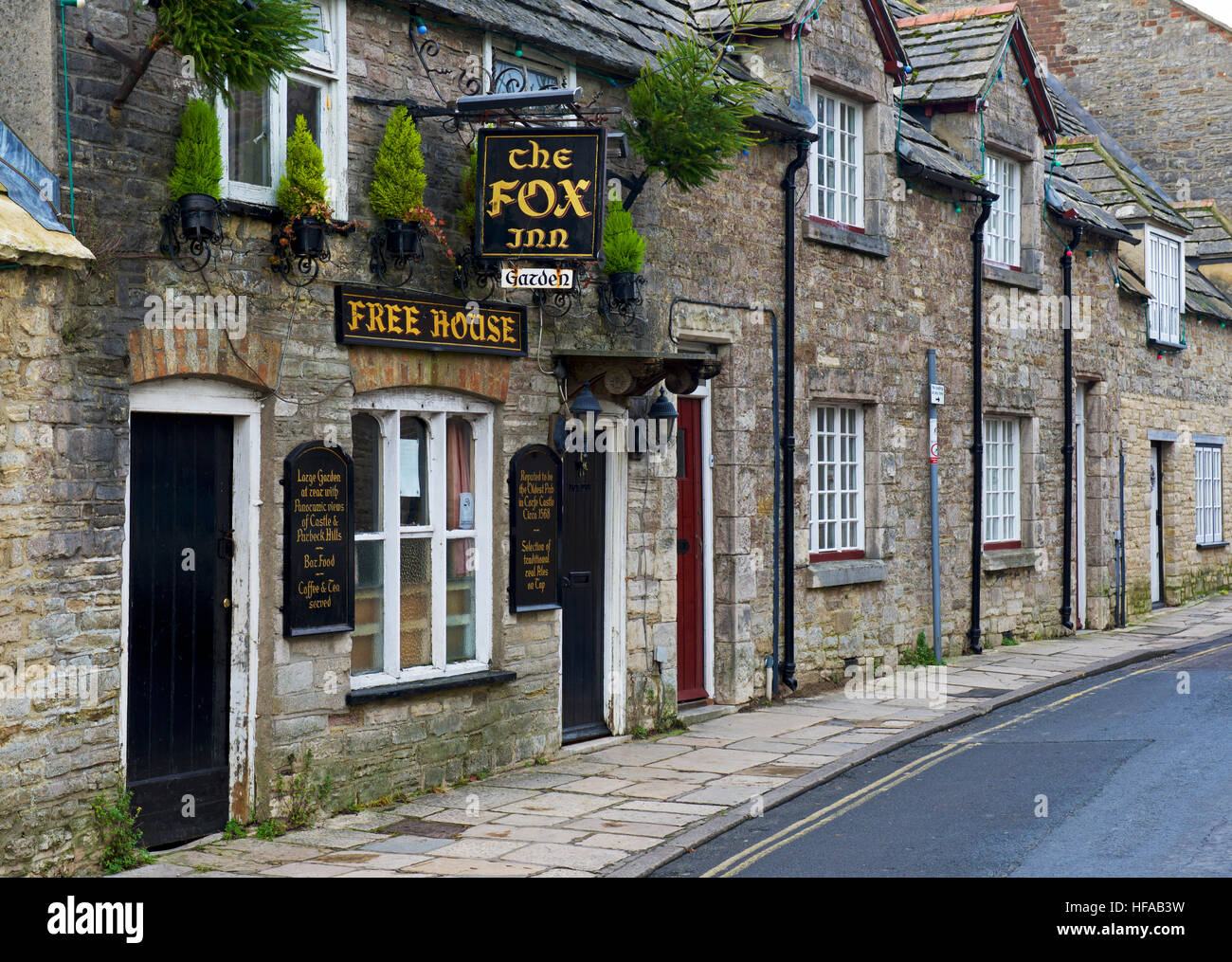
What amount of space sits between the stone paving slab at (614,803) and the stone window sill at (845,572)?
1090mm

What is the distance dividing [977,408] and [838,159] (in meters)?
3.76

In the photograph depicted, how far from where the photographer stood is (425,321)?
9.00 meters

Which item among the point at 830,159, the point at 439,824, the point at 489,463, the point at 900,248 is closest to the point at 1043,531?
the point at 900,248

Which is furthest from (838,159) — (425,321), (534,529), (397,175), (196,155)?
(196,155)

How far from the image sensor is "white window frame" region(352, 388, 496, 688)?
9.04m

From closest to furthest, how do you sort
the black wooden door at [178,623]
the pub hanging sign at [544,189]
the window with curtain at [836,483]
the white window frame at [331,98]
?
1. the black wooden door at [178,623]
2. the white window frame at [331,98]
3. the pub hanging sign at [544,189]
4. the window with curtain at [836,483]

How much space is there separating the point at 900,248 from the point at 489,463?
21.9 ft

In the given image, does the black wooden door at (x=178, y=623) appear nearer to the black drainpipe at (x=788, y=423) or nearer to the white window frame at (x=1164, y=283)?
the black drainpipe at (x=788, y=423)

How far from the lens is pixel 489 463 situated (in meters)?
9.73

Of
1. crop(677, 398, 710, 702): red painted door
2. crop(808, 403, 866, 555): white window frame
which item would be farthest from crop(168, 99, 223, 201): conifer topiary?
crop(808, 403, 866, 555): white window frame

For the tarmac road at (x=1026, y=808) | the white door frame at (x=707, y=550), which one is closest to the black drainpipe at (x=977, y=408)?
the tarmac road at (x=1026, y=808)

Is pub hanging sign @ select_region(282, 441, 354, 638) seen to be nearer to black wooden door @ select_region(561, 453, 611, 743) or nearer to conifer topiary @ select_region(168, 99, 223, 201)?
conifer topiary @ select_region(168, 99, 223, 201)

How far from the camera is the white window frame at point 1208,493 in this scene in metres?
22.6

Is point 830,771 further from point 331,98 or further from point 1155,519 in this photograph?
point 1155,519
